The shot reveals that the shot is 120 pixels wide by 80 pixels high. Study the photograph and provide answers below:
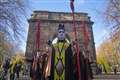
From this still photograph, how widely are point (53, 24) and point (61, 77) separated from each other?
1109 inches

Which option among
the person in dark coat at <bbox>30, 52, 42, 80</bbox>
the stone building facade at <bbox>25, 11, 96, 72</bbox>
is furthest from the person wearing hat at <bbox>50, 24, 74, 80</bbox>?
the stone building facade at <bbox>25, 11, 96, 72</bbox>

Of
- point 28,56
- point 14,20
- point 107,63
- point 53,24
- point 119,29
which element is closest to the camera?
point 14,20

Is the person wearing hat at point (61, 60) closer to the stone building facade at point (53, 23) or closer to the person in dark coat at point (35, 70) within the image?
the person in dark coat at point (35, 70)

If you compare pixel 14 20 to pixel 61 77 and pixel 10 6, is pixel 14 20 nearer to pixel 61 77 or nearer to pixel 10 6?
pixel 10 6

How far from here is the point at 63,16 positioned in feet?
110

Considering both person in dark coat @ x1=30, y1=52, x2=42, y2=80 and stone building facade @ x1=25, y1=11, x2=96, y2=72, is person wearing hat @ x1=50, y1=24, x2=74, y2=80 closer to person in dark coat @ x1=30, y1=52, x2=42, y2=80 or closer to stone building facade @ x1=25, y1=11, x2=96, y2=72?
person in dark coat @ x1=30, y1=52, x2=42, y2=80

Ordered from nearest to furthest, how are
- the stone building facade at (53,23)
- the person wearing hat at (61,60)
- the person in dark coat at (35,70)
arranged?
the person wearing hat at (61,60) → the person in dark coat at (35,70) → the stone building facade at (53,23)

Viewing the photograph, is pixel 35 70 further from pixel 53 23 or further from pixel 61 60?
pixel 53 23

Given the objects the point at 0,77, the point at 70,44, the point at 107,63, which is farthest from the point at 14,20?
the point at 107,63

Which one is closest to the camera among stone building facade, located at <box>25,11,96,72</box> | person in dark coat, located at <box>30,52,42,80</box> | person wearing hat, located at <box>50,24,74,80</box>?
person wearing hat, located at <box>50,24,74,80</box>

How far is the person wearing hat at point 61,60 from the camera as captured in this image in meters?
4.61

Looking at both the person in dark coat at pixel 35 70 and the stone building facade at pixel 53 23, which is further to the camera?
the stone building facade at pixel 53 23

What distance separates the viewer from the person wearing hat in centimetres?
461

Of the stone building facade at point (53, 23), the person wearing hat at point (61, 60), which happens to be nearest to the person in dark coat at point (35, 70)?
the person wearing hat at point (61, 60)
